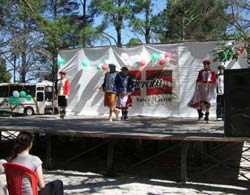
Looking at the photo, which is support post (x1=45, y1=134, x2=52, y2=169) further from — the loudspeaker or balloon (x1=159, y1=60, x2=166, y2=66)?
balloon (x1=159, y1=60, x2=166, y2=66)

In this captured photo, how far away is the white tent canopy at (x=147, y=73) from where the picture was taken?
14.4 m

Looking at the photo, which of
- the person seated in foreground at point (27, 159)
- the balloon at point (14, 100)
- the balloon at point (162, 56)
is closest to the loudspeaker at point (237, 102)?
the person seated in foreground at point (27, 159)

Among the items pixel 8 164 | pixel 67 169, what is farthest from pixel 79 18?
pixel 8 164

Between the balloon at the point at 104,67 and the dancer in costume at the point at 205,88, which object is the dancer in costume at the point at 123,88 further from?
the balloon at the point at 104,67

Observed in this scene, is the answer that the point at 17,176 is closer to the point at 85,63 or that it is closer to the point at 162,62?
the point at 162,62

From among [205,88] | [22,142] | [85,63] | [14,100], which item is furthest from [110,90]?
[14,100]

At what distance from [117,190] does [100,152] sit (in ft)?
13.6

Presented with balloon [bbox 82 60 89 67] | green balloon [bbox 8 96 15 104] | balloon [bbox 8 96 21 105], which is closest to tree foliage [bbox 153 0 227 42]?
balloon [bbox 82 60 89 67]

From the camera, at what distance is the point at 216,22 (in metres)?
18.0

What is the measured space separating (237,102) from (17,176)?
3.80 m

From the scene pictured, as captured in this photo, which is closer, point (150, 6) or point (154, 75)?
point (154, 75)

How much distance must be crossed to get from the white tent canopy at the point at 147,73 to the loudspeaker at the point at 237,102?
276 inches

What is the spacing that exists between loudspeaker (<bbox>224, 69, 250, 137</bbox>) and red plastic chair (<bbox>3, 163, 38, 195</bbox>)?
11.7 feet

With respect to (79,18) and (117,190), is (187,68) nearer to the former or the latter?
(117,190)
